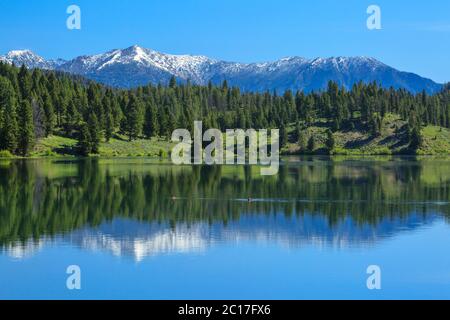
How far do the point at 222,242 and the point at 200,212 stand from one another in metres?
13.6

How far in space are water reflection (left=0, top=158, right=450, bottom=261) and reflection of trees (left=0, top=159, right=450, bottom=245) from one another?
9 cm

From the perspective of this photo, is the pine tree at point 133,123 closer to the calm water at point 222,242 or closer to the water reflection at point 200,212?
the water reflection at point 200,212

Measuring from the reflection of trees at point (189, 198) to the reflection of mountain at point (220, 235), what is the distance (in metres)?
1.93

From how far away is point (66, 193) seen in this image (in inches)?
2554

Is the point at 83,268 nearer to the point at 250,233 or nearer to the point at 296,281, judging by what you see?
the point at 296,281

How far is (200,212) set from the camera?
170 ft

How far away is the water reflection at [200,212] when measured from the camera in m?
39.0

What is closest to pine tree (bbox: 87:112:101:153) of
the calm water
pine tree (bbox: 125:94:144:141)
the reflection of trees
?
pine tree (bbox: 125:94:144:141)

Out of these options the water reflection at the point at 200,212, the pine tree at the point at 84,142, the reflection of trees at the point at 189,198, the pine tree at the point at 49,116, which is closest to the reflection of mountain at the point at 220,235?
the water reflection at the point at 200,212

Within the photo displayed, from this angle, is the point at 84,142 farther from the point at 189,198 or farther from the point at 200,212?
the point at 200,212

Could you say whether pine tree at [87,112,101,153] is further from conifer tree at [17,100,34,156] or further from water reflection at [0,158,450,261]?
water reflection at [0,158,450,261]

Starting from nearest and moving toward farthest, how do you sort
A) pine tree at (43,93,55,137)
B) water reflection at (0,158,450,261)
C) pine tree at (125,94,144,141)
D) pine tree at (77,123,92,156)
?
water reflection at (0,158,450,261), pine tree at (77,123,92,156), pine tree at (43,93,55,137), pine tree at (125,94,144,141)

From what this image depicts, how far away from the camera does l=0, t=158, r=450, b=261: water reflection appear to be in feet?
128

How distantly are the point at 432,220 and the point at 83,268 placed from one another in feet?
90.3
